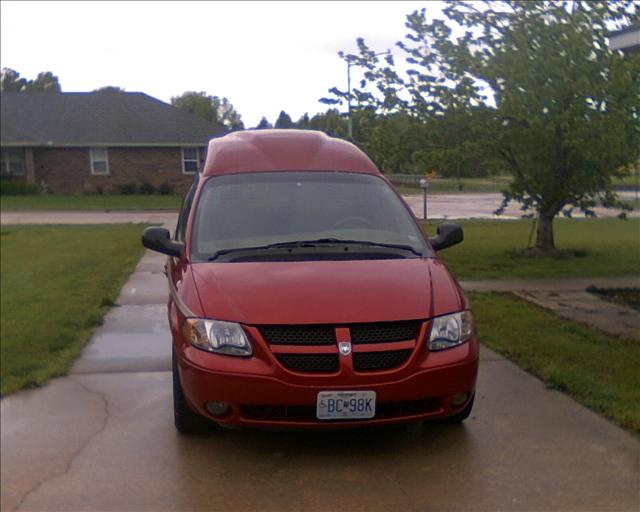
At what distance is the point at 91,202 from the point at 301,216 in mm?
28432

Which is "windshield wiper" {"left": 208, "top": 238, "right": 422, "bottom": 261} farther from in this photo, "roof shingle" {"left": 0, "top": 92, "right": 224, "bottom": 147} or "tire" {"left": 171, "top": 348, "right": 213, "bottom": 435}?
"roof shingle" {"left": 0, "top": 92, "right": 224, "bottom": 147}

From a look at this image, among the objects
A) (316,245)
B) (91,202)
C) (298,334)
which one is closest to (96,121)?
(91,202)

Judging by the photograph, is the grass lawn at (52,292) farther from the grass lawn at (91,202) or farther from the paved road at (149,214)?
the grass lawn at (91,202)

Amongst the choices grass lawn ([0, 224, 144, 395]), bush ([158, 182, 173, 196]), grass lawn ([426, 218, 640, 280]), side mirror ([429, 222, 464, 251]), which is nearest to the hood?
side mirror ([429, 222, 464, 251])

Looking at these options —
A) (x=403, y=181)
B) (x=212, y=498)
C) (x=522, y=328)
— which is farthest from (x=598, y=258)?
(x=212, y=498)

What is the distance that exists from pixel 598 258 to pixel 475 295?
4.51m

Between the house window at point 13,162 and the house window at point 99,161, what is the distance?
3.23m

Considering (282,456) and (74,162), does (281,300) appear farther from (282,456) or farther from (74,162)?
(74,162)

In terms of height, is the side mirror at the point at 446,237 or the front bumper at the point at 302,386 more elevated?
the side mirror at the point at 446,237

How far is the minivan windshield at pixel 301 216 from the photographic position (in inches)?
214

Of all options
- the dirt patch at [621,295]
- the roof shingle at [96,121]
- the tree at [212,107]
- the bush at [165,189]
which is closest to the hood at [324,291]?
the dirt patch at [621,295]

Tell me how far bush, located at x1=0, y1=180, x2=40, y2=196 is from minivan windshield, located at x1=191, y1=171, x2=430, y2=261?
32.8 m

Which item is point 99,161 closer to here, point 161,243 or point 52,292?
point 52,292

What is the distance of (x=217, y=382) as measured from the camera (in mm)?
4438
